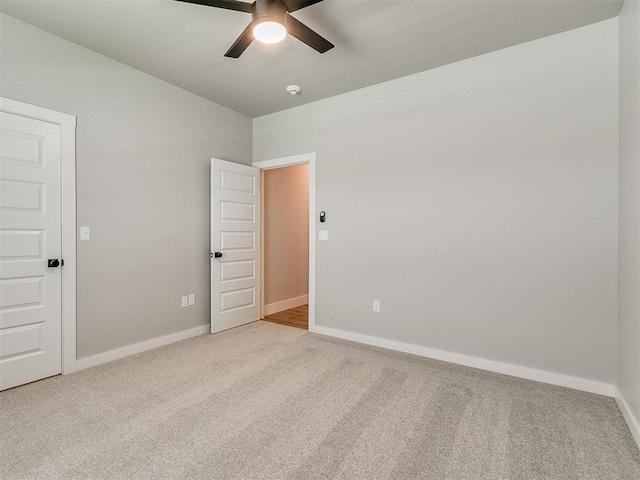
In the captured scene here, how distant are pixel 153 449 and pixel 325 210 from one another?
267 cm

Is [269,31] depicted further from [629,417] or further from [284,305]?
[284,305]

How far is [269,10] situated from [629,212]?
2.54 metres

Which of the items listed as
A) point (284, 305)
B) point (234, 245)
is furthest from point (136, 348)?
point (284, 305)

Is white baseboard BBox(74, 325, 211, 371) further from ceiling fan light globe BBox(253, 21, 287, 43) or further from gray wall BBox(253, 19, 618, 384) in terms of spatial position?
ceiling fan light globe BBox(253, 21, 287, 43)

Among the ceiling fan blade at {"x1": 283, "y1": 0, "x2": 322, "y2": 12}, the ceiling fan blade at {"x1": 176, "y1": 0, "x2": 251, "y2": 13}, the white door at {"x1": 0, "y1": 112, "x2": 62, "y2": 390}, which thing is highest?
the ceiling fan blade at {"x1": 283, "y1": 0, "x2": 322, "y2": 12}

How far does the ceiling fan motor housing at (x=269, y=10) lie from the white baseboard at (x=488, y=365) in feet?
9.59

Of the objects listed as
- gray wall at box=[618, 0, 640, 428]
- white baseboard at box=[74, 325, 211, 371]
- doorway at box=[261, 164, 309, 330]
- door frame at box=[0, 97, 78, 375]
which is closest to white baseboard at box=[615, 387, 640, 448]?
gray wall at box=[618, 0, 640, 428]

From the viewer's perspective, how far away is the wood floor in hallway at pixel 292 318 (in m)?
4.12

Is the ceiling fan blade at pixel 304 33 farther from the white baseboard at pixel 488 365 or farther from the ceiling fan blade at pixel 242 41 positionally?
the white baseboard at pixel 488 365

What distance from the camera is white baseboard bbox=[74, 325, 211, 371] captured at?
275 cm

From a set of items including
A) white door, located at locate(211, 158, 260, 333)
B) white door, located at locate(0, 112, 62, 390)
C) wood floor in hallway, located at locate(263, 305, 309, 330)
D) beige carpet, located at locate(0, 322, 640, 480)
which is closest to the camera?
beige carpet, located at locate(0, 322, 640, 480)

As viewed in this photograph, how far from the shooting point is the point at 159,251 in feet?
10.8

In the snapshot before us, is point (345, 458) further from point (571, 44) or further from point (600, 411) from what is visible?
point (571, 44)

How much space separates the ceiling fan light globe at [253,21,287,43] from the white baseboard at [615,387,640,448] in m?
3.10
